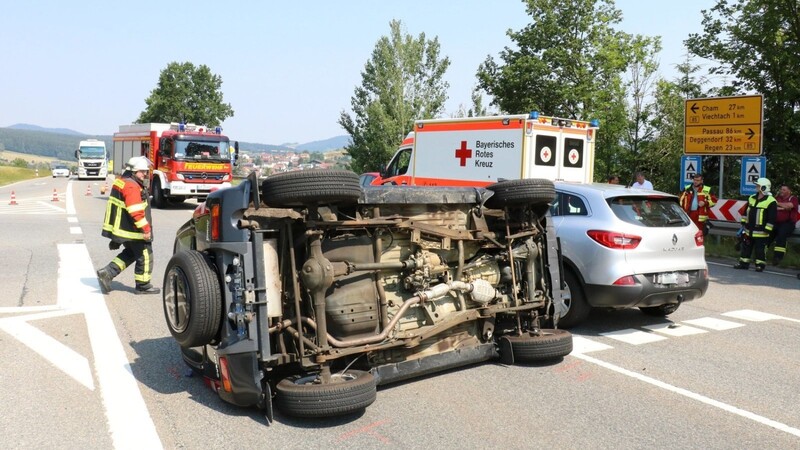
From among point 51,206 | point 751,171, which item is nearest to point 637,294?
point 751,171

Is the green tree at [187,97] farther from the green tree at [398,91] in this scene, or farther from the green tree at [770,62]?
the green tree at [770,62]

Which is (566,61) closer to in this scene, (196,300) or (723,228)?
(723,228)

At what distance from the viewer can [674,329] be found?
25.2 feet

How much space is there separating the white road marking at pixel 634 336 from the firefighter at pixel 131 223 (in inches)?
221

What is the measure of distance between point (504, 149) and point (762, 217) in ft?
15.3

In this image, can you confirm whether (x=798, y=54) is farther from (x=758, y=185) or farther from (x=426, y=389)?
(x=426, y=389)

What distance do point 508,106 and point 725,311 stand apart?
24453mm

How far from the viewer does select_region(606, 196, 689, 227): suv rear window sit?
738 cm

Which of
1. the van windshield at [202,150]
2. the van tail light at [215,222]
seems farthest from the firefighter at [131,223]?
the van windshield at [202,150]

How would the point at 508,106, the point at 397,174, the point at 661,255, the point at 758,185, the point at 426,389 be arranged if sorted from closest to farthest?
the point at 426,389 → the point at 661,255 → the point at 758,185 → the point at 397,174 → the point at 508,106

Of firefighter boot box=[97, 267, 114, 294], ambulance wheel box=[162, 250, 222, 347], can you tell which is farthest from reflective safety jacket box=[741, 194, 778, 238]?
ambulance wheel box=[162, 250, 222, 347]

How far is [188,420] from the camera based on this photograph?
15.3ft

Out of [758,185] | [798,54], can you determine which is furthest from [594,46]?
[758,185]

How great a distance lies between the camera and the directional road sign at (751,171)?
1577 cm
